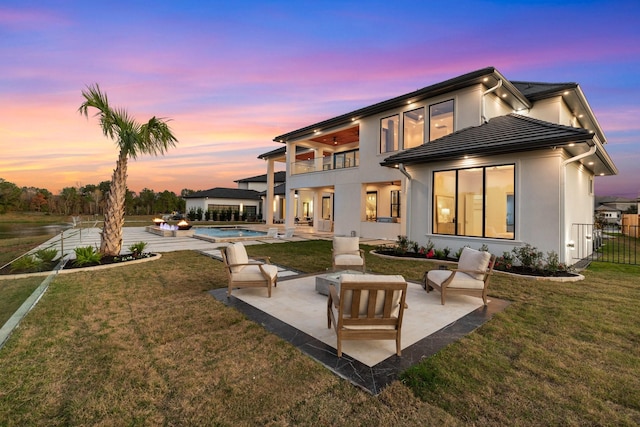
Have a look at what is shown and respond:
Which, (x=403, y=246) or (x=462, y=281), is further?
(x=403, y=246)

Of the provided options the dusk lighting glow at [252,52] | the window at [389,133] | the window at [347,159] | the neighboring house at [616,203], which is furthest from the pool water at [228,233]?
the neighboring house at [616,203]

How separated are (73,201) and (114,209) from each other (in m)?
40.2

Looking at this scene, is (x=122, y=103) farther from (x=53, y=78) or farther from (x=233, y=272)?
(x=53, y=78)

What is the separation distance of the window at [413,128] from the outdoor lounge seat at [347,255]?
8.33 meters

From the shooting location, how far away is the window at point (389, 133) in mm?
14705

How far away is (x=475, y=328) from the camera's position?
4152mm

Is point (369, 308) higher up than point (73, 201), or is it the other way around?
point (73, 201)

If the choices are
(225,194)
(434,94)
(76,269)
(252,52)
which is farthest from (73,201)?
(434,94)

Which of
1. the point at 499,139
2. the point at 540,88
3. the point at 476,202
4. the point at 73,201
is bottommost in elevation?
the point at 476,202

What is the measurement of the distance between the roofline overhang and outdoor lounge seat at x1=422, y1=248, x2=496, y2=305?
8.38 meters

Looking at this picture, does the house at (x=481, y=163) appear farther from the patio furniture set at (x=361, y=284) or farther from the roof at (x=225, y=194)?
the roof at (x=225, y=194)

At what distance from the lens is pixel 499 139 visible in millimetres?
8719

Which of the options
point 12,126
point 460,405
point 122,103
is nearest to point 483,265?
point 460,405

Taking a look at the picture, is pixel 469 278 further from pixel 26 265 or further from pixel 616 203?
pixel 616 203
